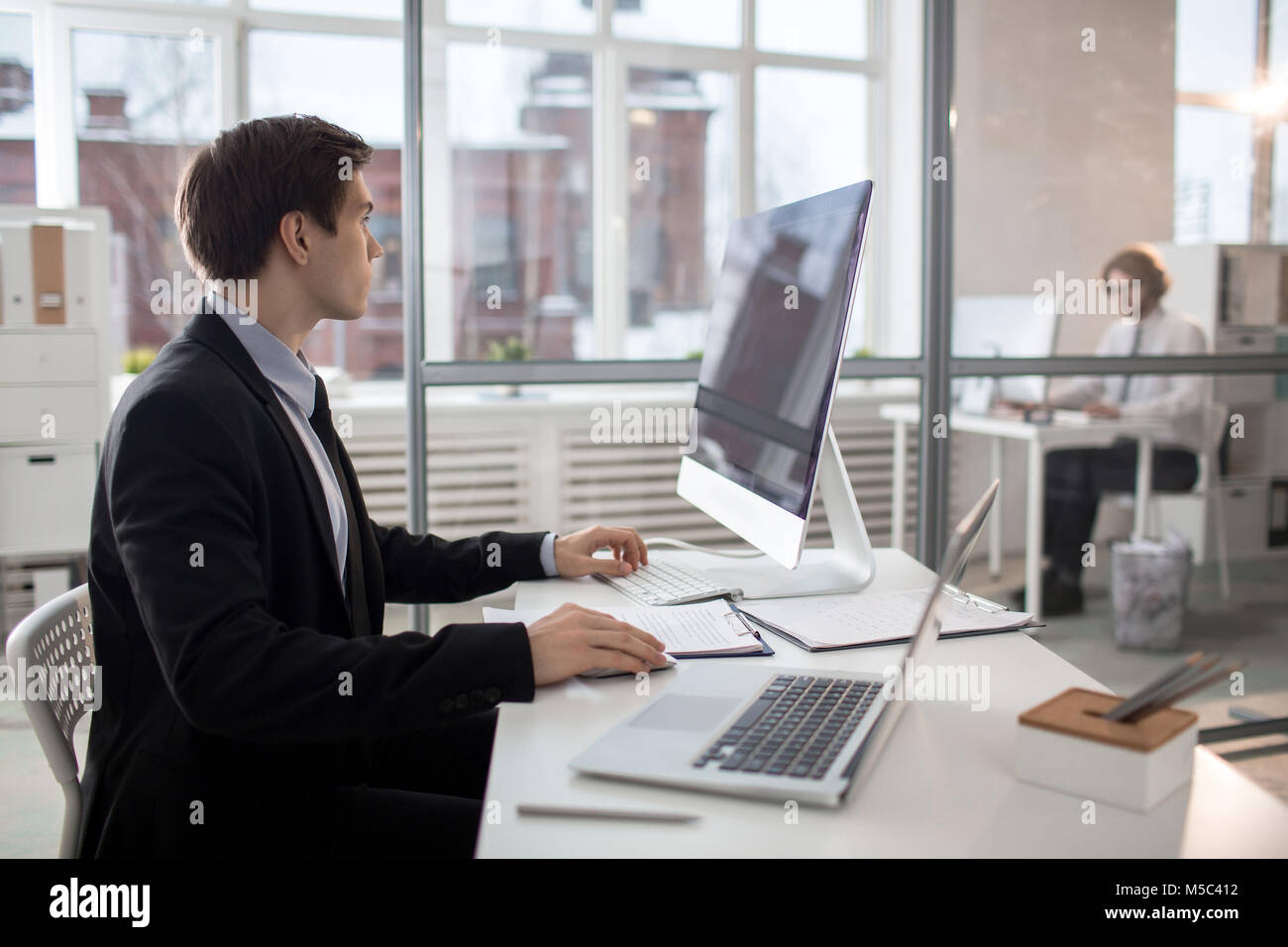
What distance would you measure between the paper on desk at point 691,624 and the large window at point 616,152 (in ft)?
4.98

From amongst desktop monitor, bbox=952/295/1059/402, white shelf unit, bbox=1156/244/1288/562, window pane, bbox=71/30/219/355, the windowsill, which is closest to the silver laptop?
the windowsill

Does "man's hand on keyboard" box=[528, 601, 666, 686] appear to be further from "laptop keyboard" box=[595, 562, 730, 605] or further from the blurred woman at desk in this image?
the blurred woman at desk

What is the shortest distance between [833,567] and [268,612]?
848 millimetres

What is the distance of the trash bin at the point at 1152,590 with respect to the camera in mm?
3400

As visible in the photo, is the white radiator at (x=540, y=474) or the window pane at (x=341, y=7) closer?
the white radiator at (x=540, y=474)

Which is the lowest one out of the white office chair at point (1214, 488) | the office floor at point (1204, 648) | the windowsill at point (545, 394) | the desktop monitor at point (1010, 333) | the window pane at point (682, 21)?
the office floor at point (1204, 648)

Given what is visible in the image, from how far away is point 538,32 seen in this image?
3.04 metres

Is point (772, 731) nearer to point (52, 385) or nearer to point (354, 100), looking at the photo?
point (52, 385)

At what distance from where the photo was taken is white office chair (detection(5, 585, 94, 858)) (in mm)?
1114

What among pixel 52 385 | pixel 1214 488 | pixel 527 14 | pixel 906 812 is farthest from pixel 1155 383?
pixel 52 385

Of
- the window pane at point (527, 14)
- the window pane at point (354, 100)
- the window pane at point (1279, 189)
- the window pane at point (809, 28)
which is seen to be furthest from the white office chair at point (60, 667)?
the window pane at point (1279, 189)

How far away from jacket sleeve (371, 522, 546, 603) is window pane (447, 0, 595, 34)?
1868mm

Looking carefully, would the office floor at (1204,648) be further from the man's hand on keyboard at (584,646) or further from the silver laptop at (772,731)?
the silver laptop at (772,731)
